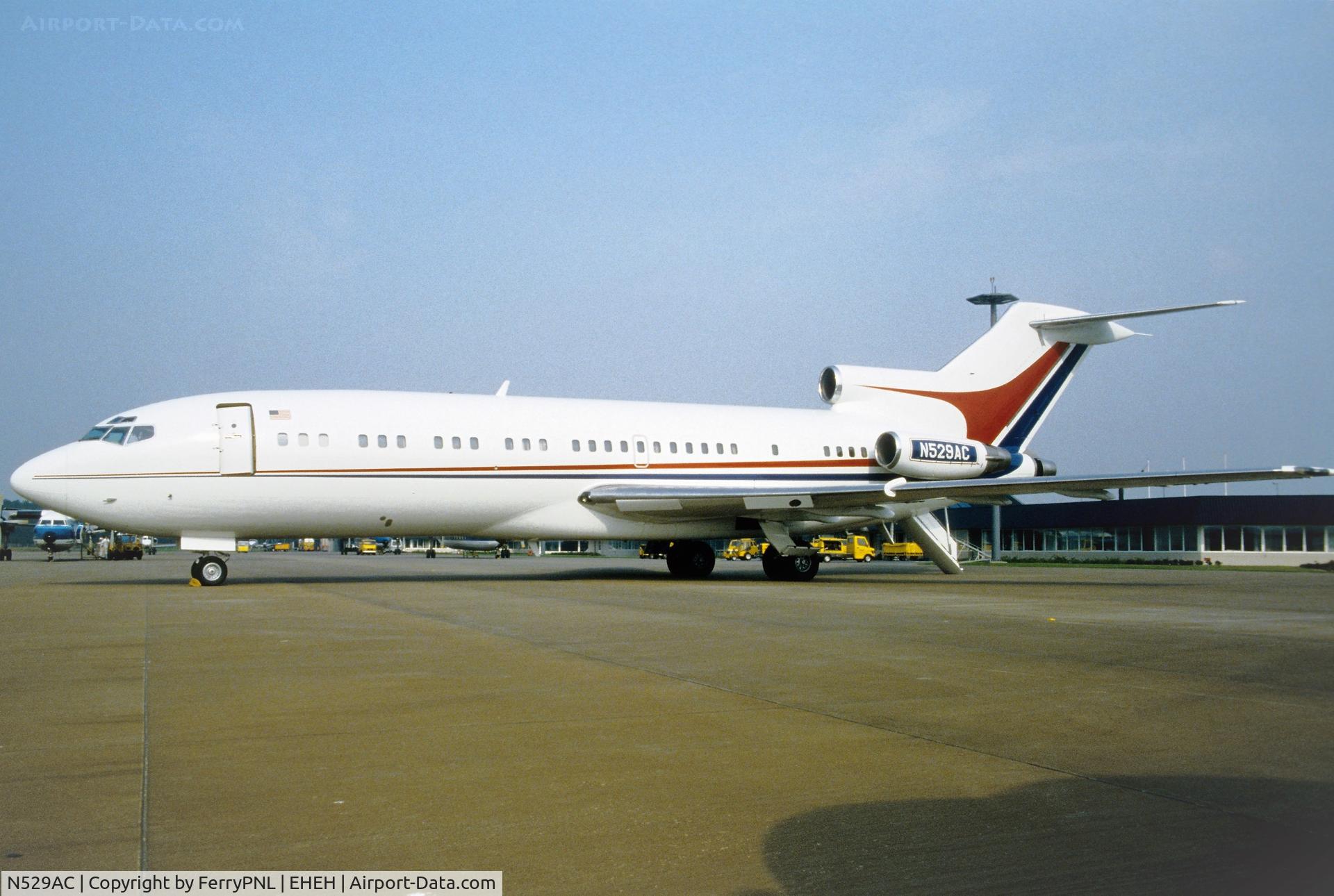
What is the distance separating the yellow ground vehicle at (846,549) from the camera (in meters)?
57.1

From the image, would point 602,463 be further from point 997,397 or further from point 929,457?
point 997,397

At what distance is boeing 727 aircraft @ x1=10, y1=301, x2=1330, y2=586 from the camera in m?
18.9

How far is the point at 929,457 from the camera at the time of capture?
25797mm

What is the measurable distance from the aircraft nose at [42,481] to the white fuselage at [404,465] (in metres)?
0.02

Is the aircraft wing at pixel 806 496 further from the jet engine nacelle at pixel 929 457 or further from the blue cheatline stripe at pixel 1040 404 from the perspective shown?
the blue cheatline stripe at pixel 1040 404

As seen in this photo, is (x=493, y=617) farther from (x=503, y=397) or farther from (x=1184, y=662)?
(x=503, y=397)

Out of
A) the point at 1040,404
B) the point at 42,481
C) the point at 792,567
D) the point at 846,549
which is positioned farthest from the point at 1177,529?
the point at 42,481

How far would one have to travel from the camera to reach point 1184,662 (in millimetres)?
9031

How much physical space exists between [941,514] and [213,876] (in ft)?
208

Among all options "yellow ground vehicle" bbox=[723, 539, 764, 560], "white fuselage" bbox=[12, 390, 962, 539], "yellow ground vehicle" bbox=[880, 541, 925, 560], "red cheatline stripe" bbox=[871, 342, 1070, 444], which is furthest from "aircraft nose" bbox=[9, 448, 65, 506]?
"yellow ground vehicle" bbox=[880, 541, 925, 560]

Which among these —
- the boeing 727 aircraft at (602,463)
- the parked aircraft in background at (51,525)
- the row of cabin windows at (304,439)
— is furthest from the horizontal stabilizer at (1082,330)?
the parked aircraft in background at (51,525)

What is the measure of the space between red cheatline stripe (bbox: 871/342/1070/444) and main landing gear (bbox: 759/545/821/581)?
563 centimetres

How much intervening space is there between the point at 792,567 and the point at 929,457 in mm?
4486

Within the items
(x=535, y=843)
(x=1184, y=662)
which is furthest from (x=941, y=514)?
(x=535, y=843)
